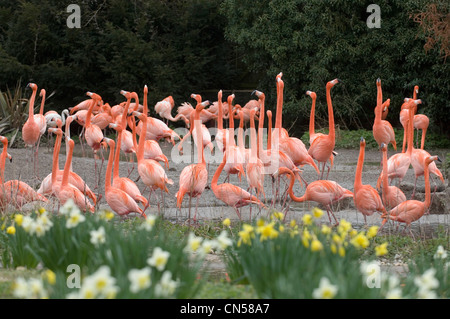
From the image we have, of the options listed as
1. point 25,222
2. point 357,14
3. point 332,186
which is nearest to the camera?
point 25,222

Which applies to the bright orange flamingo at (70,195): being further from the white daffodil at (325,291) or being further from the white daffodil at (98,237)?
the white daffodil at (325,291)

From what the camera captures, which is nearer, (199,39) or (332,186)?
(332,186)

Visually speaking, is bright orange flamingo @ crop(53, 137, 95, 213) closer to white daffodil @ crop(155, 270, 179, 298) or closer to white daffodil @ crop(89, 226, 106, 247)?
white daffodil @ crop(89, 226, 106, 247)

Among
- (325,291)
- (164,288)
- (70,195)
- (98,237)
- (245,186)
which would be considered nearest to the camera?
(325,291)

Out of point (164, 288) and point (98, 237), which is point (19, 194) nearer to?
point (98, 237)

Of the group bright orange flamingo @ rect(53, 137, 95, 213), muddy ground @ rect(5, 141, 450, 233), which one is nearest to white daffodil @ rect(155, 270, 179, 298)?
muddy ground @ rect(5, 141, 450, 233)

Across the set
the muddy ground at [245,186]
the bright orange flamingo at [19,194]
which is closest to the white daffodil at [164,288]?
the muddy ground at [245,186]

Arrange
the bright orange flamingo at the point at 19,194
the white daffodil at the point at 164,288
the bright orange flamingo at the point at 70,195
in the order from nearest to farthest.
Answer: the white daffodil at the point at 164,288
the bright orange flamingo at the point at 70,195
the bright orange flamingo at the point at 19,194

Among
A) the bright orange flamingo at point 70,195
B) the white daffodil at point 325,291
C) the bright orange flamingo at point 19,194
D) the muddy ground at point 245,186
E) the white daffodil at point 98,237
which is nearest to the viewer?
the white daffodil at point 325,291

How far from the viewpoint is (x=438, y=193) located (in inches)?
290

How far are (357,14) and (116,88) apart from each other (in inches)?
232

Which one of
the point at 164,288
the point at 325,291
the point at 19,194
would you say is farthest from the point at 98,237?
the point at 19,194
